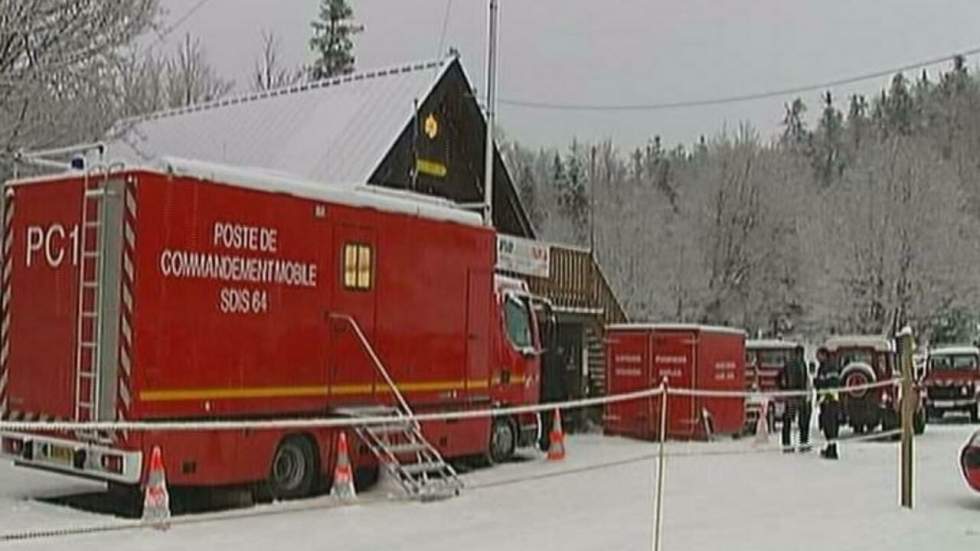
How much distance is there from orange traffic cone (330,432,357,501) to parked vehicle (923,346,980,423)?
21944 mm

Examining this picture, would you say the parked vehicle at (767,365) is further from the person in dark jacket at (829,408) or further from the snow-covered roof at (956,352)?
the person in dark jacket at (829,408)

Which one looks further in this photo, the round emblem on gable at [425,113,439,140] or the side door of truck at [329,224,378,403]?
the round emblem on gable at [425,113,439,140]

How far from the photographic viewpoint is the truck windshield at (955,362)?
34000 millimetres

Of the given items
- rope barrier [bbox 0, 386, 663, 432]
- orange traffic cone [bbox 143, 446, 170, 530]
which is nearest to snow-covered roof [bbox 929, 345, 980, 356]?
rope barrier [bbox 0, 386, 663, 432]

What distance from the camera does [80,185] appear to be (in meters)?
14.0

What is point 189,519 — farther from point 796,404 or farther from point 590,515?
point 796,404

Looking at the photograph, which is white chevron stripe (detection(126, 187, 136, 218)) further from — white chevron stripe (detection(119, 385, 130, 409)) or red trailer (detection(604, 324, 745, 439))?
red trailer (detection(604, 324, 745, 439))

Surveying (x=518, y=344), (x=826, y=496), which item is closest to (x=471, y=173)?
(x=518, y=344)

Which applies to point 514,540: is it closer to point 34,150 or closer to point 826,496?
point 826,496

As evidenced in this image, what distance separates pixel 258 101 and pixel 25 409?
21826mm

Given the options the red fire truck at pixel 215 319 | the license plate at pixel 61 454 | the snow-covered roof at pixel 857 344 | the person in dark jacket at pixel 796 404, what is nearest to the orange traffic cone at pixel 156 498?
the red fire truck at pixel 215 319

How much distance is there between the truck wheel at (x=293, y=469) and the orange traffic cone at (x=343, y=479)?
301 mm

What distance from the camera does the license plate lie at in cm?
1381

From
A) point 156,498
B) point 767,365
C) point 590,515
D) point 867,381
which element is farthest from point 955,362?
point 156,498
